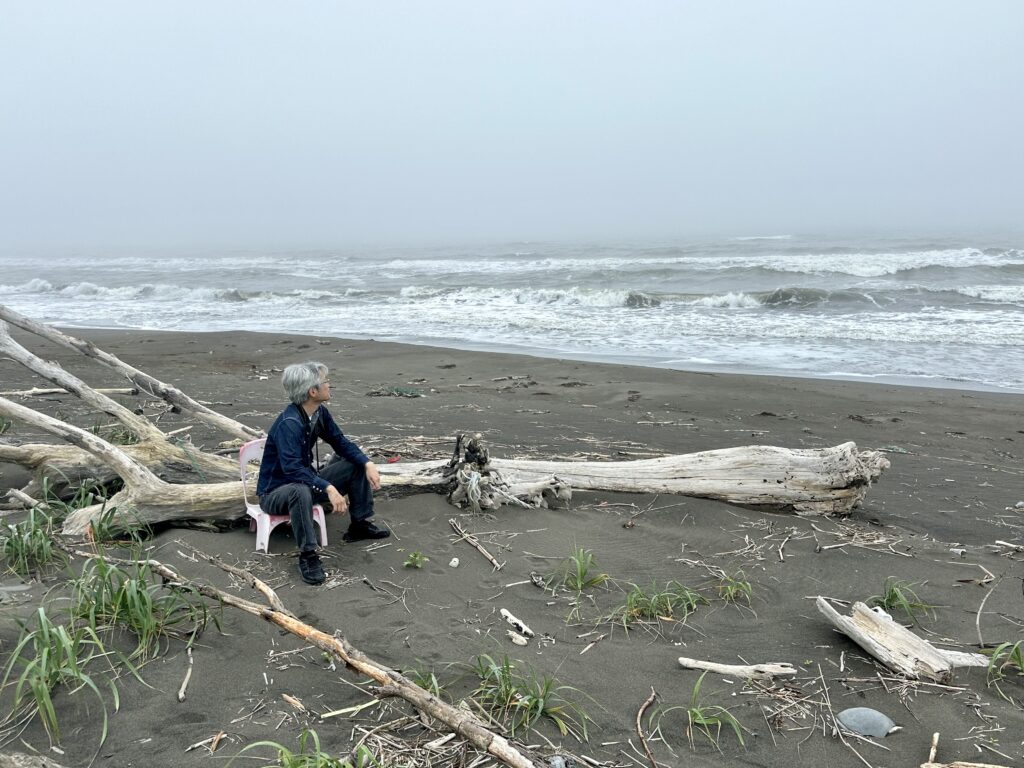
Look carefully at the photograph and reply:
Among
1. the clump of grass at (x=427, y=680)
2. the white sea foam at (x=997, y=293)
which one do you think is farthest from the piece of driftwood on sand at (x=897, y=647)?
the white sea foam at (x=997, y=293)

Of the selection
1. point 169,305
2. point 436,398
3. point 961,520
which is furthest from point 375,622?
point 169,305

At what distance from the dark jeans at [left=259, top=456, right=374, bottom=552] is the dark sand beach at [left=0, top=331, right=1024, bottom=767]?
203 mm

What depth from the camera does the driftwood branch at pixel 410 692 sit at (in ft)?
7.29

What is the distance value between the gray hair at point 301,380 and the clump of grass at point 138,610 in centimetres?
121

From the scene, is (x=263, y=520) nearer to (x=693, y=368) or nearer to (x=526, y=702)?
(x=526, y=702)

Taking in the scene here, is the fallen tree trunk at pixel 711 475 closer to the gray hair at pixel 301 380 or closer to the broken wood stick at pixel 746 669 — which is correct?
the gray hair at pixel 301 380

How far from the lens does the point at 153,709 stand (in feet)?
8.33

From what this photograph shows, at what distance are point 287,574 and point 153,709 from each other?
45.7 inches

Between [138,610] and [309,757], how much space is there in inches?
42.6

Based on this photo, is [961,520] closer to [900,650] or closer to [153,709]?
[900,650]

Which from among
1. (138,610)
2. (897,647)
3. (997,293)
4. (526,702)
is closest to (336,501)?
(138,610)

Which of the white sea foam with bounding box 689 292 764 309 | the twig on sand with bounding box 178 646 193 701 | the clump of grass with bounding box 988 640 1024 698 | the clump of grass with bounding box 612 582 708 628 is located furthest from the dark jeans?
the white sea foam with bounding box 689 292 764 309

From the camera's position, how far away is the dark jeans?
3.68 meters

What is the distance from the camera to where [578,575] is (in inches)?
145
